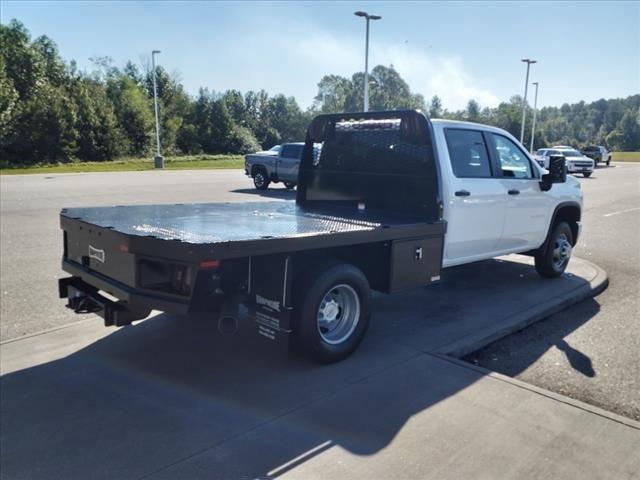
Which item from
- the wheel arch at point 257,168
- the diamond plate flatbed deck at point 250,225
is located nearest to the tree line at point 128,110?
the wheel arch at point 257,168

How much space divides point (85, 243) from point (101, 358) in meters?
1.01

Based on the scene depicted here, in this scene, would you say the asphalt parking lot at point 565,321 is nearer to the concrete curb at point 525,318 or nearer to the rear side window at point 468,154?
the concrete curb at point 525,318

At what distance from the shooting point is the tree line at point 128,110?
143 ft

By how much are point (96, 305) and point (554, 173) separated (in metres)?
5.34

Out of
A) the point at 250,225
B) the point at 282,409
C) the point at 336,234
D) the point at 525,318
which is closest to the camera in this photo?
the point at 282,409

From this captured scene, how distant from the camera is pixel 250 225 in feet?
14.7

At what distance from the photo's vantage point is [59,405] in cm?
379

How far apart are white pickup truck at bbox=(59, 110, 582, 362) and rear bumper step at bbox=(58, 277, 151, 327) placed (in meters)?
0.01

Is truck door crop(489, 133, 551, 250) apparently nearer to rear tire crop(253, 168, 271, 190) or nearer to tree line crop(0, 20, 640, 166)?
rear tire crop(253, 168, 271, 190)

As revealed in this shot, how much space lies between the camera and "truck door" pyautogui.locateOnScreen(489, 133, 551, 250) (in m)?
6.34

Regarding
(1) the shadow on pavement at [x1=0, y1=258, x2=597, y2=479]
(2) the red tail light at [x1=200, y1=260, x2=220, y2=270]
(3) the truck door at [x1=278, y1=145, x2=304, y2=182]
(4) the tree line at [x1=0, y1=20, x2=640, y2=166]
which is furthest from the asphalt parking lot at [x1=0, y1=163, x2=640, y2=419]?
(4) the tree line at [x1=0, y1=20, x2=640, y2=166]

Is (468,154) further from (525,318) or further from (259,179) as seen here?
(259,179)

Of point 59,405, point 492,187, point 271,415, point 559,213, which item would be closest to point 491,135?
point 492,187

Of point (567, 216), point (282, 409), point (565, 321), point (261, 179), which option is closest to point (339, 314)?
point (282, 409)
